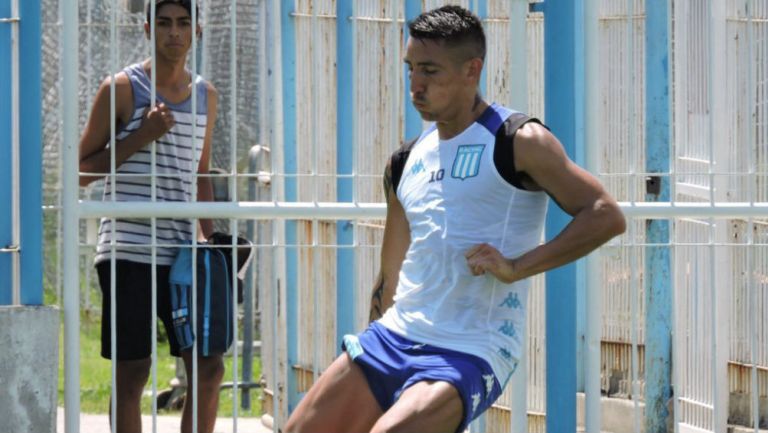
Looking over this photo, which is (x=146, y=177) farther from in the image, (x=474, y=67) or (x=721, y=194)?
(x=721, y=194)

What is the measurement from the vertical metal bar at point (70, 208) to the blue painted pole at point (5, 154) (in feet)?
0.61

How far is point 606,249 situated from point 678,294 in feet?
4.82

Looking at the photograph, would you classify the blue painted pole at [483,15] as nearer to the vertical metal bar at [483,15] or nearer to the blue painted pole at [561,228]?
the vertical metal bar at [483,15]

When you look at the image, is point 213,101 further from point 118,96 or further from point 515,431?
point 515,431

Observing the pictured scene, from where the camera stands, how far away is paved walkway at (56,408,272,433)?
7977 millimetres

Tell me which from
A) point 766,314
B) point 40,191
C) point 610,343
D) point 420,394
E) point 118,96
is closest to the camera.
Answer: point 420,394

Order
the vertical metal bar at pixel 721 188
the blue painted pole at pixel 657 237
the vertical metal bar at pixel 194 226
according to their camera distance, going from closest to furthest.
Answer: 1. the vertical metal bar at pixel 194 226
2. the blue painted pole at pixel 657 237
3. the vertical metal bar at pixel 721 188

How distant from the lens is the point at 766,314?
275 inches

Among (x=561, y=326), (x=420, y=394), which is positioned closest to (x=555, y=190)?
(x=420, y=394)

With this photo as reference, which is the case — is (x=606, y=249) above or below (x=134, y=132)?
below

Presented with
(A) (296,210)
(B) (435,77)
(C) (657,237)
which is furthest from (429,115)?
(C) (657,237)

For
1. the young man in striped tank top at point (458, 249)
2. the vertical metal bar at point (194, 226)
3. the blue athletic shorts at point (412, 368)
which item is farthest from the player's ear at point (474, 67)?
the vertical metal bar at point (194, 226)

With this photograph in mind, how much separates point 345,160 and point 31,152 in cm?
147

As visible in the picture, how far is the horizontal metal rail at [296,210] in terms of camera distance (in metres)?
5.65
